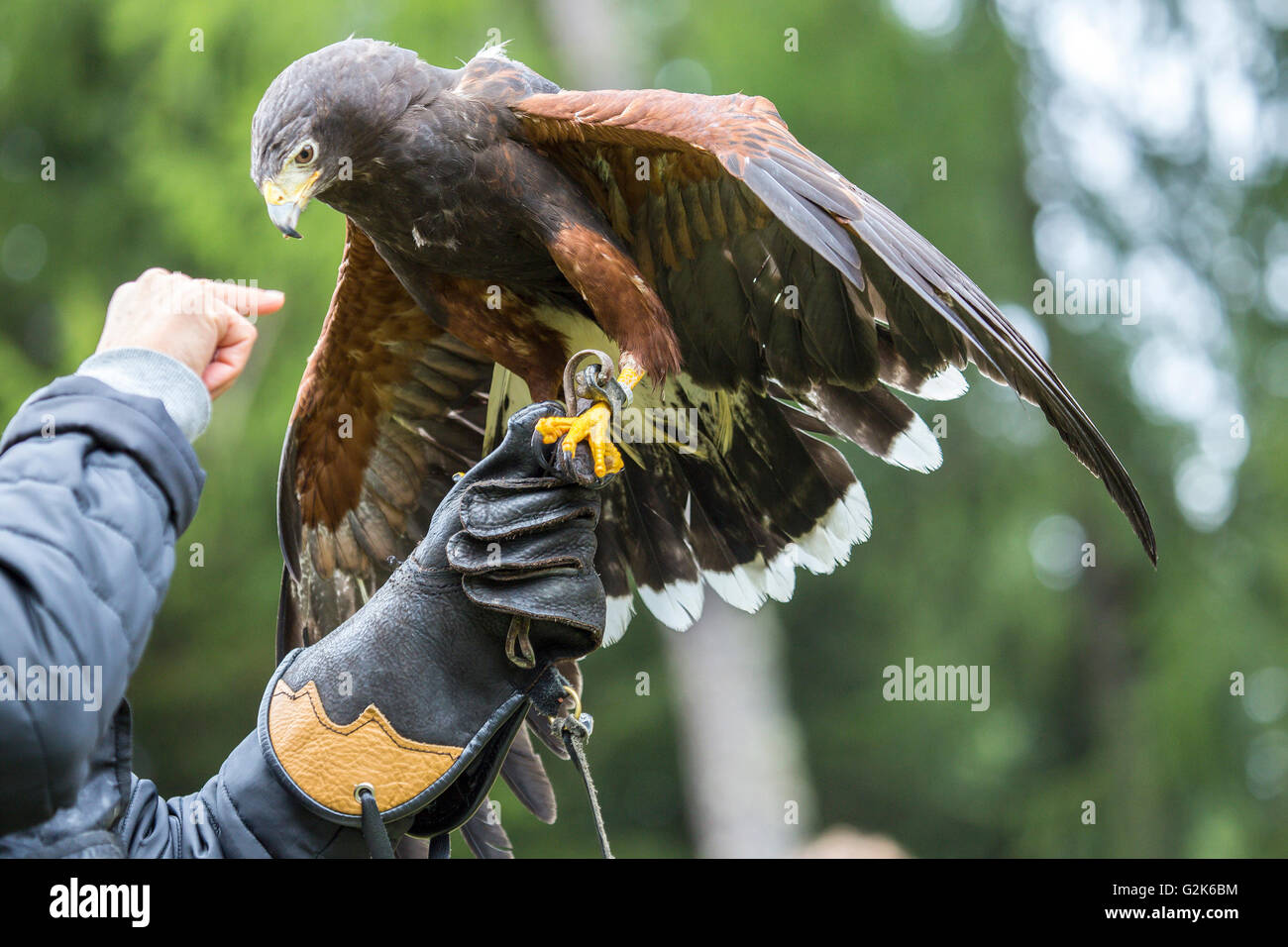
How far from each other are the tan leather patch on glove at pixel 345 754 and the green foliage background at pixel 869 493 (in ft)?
13.7

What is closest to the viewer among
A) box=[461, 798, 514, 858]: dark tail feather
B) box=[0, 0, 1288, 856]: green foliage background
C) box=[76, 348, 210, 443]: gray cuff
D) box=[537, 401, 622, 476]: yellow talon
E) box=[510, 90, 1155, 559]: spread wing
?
box=[76, 348, 210, 443]: gray cuff

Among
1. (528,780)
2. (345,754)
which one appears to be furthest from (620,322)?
(528,780)

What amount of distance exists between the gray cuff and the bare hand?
0.03m

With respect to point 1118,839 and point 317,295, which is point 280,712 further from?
point 1118,839

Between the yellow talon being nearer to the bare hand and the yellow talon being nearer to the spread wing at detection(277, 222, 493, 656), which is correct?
the bare hand

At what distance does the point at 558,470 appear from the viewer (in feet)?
7.72

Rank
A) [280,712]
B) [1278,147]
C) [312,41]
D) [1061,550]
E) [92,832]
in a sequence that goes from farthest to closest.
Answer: [1061,550] → [1278,147] → [312,41] → [280,712] → [92,832]

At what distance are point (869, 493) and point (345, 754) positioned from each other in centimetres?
623

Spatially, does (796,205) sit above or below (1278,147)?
below

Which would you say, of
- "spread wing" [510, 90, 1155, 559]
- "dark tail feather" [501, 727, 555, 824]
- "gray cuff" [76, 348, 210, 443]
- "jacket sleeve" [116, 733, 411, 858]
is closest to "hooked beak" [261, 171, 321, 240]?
"spread wing" [510, 90, 1155, 559]

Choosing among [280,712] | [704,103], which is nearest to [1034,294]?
[704,103]

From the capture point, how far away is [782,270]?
2658 millimetres

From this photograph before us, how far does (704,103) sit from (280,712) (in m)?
1.42

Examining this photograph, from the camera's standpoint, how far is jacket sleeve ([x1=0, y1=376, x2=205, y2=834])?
1309 mm
